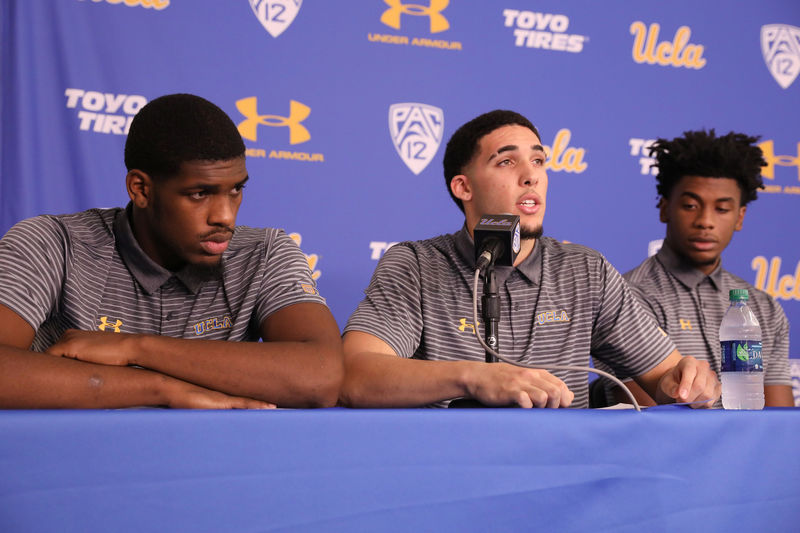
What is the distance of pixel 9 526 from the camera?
84 cm

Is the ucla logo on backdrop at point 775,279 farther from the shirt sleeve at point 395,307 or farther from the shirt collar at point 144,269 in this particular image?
the shirt collar at point 144,269

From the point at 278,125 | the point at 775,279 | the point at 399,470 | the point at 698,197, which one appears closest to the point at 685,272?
the point at 698,197

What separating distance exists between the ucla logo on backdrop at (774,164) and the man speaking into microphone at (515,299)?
1.82 m

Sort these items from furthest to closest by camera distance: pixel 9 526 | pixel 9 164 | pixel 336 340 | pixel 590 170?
pixel 590 170 < pixel 9 164 < pixel 336 340 < pixel 9 526

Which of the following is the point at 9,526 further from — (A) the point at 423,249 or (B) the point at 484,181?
(B) the point at 484,181

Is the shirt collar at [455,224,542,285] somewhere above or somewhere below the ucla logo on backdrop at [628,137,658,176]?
below

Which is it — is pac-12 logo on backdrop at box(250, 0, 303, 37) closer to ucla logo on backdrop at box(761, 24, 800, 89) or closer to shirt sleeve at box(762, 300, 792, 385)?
shirt sleeve at box(762, 300, 792, 385)

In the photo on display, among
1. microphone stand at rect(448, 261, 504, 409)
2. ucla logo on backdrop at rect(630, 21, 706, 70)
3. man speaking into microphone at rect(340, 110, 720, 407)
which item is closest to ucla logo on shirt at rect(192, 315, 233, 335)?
man speaking into microphone at rect(340, 110, 720, 407)

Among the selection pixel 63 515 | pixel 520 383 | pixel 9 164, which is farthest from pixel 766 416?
pixel 9 164

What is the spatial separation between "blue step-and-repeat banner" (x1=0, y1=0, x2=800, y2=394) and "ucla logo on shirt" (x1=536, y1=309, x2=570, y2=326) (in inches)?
43.0

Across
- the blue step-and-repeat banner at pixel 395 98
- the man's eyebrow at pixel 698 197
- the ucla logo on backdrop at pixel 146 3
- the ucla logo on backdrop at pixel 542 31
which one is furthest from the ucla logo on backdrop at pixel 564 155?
the ucla logo on backdrop at pixel 146 3

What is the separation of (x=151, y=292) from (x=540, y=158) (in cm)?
108

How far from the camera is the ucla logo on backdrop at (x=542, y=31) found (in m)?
3.18

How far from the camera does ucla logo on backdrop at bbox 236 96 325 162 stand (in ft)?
9.17
